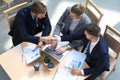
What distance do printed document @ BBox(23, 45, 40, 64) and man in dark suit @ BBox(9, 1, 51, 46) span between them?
4.0 inches

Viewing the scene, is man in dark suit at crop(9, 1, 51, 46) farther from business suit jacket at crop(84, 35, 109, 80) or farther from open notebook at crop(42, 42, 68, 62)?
business suit jacket at crop(84, 35, 109, 80)

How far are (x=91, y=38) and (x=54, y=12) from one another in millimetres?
1809

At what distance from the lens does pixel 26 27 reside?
2930 mm

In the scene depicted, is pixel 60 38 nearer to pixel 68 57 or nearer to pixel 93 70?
pixel 68 57

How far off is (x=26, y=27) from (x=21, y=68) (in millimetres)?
657

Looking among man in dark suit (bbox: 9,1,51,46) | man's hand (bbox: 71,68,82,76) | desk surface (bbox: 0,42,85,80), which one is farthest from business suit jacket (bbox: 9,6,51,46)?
man's hand (bbox: 71,68,82,76)

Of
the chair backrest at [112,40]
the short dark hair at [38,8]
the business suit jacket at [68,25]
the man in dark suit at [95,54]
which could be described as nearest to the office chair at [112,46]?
the chair backrest at [112,40]

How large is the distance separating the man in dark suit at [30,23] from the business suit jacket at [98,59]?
64cm

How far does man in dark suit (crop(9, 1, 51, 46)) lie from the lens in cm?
268

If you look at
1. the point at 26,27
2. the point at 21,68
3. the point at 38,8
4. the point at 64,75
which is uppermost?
the point at 38,8

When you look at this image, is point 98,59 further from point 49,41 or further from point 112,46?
point 49,41

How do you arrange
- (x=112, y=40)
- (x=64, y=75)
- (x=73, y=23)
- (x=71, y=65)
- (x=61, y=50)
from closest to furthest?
(x=64, y=75) < (x=71, y=65) < (x=61, y=50) < (x=112, y=40) < (x=73, y=23)

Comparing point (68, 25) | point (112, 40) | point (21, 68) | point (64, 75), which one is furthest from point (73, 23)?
point (21, 68)

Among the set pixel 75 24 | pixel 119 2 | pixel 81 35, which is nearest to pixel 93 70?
pixel 81 35
